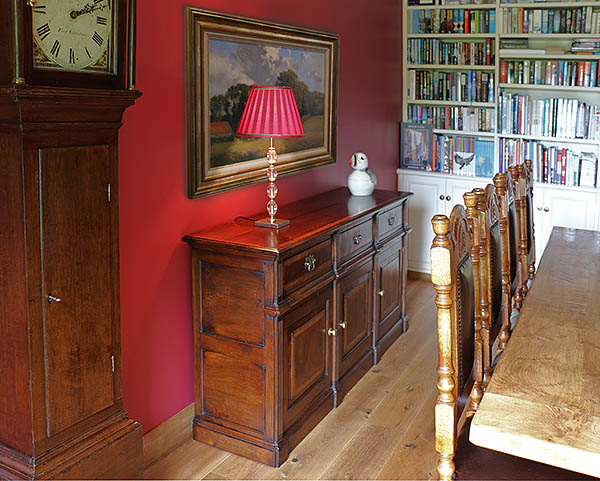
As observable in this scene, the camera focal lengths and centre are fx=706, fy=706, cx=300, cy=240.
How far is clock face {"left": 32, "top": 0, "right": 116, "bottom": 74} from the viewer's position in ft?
5.82

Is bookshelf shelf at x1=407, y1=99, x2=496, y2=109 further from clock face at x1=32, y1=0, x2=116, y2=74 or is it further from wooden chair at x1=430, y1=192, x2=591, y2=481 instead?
clock face at x1=32, y1=0, x2=116, y2=74

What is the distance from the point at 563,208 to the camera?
4.65 m

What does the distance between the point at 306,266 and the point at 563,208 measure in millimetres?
2500

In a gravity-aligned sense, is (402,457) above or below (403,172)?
below

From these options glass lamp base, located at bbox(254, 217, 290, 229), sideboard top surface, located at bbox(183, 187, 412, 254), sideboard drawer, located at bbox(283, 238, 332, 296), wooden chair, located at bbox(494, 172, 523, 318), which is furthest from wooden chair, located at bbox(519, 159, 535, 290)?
glass lamp base, located at bbox(254, 217, 290, 229)

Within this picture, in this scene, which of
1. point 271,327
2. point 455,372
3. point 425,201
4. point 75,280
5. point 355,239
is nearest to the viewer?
point 455,372

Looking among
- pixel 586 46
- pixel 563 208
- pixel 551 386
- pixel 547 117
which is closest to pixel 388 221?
pixel 563 208

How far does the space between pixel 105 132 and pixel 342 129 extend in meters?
2.27

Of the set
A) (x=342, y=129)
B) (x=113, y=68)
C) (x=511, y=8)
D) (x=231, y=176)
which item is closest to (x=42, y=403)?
(x=113, y=68)

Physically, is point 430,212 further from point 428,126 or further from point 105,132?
point 105,132

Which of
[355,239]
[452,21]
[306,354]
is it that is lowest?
[306,354]

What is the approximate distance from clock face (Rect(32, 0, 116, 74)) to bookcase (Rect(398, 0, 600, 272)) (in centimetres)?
339

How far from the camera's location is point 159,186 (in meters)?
2.70

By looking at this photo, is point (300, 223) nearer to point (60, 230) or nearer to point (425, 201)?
point (60, 230)
